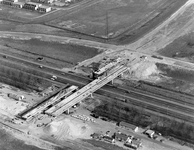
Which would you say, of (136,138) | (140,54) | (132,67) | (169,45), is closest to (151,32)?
(169,45)

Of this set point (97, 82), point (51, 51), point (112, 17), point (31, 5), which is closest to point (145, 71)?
point (97, 82)

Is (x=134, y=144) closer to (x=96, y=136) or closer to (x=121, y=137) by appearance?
(x=121, y=137)

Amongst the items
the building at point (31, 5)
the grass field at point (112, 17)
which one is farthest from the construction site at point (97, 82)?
the building at point (31, 5)

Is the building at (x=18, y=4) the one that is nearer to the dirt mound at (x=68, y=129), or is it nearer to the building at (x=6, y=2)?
the building at (x=6, y=2)

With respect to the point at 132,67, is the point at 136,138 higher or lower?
lower

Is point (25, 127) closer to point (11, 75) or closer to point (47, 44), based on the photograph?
point (11, 75)

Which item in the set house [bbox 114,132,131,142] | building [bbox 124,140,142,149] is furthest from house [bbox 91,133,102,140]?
building [bbox 124,140,142,149]
